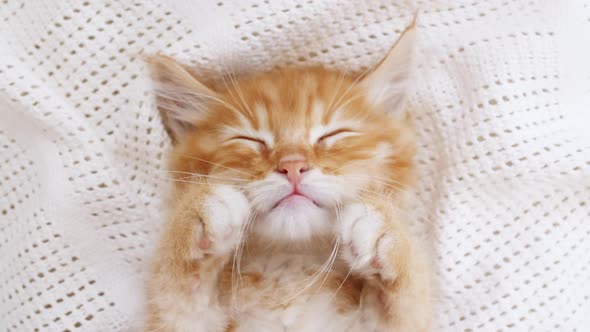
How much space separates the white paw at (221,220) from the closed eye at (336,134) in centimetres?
25

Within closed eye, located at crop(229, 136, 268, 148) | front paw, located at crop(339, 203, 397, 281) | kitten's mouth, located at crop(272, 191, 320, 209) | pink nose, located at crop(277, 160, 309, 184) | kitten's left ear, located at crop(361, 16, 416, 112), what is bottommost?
front paw, located at crop(339, 203, 397, 281)

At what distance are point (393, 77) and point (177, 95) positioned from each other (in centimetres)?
49

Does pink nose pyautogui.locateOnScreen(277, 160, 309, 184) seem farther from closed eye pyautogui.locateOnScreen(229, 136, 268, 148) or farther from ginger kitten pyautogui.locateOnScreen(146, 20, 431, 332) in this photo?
closed eye pyautogui.locateOnScreen(229, 136, 268, 148)

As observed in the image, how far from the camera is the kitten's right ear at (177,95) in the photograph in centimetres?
123

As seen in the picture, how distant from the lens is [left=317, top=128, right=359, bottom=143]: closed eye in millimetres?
1184

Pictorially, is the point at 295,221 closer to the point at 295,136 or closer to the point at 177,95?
the point at 295,136

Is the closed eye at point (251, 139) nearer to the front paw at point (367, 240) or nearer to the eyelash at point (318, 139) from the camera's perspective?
the eyelash at point (318, 139)

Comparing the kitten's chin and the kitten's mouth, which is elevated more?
the kitten's mouth

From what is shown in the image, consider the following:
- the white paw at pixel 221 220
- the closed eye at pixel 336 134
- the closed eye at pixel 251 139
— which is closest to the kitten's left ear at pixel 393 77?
the closed eye at pixel 336 134

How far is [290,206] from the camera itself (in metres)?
1.06

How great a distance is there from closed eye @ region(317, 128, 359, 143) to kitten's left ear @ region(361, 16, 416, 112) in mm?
124

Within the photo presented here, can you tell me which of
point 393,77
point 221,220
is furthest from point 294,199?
point 393,77

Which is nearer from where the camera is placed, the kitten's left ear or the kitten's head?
the kitten's head

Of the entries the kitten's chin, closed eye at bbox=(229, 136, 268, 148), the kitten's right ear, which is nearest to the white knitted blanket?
the kitten's right ear
